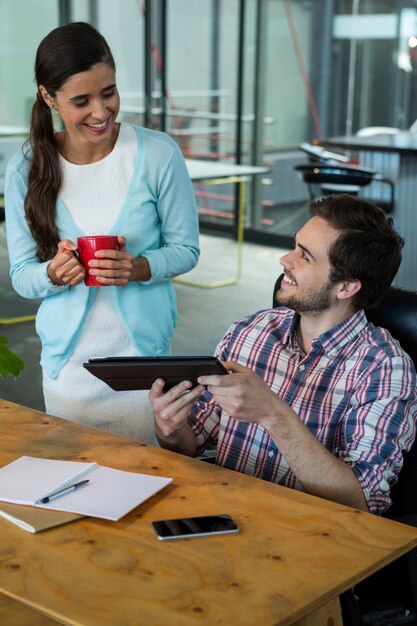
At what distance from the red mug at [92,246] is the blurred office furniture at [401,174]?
140 inches

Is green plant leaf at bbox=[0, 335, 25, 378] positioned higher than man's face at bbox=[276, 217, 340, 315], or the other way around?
man's face at bbox=[276, 217, 340, 315]

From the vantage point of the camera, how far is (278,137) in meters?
7.53

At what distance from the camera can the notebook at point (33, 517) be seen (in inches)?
62.2

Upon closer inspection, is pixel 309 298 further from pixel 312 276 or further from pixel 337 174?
pixel 337 174

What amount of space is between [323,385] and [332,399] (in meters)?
0.04

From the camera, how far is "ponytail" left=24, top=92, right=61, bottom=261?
2.24 meters

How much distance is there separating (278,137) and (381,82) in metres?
0.97

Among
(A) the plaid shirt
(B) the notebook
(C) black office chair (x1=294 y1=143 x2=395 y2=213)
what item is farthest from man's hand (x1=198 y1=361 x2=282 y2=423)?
(C) black office chair (x1=294 y1=143 x2=395 y2=213)

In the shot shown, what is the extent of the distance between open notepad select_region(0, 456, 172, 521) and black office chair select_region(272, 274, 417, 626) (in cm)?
41

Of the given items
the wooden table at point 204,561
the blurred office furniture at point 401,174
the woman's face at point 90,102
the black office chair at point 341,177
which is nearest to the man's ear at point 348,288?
the wooden table at point 204,561

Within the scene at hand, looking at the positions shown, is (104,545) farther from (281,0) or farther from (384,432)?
(281,0)

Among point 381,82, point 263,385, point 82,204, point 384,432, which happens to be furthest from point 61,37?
point 381,82

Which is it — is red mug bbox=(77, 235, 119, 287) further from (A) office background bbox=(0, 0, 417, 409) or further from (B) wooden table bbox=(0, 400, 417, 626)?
(A) office background bbox=(0, 0, 417, 409)

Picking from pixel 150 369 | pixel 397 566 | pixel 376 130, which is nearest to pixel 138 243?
pixel 150 369
